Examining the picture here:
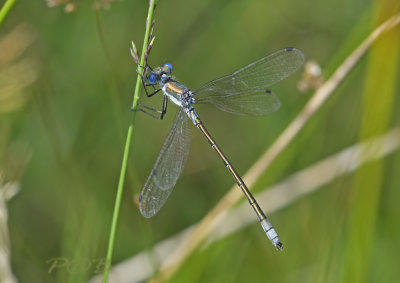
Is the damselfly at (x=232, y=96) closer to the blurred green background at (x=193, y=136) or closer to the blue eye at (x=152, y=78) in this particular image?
the blue eye at (x=152, y=78)

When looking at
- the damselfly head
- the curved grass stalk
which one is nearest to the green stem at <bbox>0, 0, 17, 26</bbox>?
the damselfly head

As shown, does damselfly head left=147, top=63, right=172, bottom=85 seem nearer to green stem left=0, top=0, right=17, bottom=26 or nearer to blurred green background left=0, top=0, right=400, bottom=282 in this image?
blurred green background left=0, top=0, right=400, bottom=282

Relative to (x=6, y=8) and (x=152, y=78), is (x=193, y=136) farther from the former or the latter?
(x=6, y=8)

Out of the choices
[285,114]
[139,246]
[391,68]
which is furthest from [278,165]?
[285,114]

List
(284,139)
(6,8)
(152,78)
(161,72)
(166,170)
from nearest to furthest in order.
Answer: (6,8)
(166,170)
(284,139)
(152,78)
(161,72)

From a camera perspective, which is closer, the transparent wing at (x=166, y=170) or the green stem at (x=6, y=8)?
the green stem at (x=6, y=8)

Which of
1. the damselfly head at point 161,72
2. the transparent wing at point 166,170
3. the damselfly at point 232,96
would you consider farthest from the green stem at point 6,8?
the damselfly head at point 161,72

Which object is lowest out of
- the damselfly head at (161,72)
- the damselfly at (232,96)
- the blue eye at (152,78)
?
the damselfly at (232,96)

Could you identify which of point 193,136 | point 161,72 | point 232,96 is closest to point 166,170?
point 161,72
